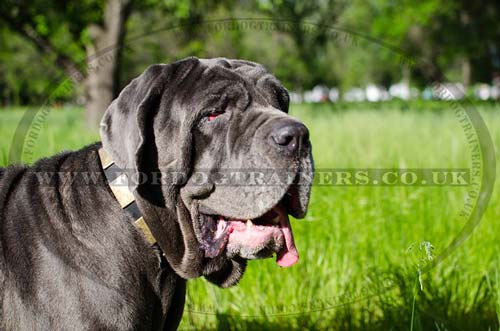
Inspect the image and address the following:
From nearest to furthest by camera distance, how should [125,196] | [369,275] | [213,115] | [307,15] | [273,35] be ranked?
1. [125,196]
2. [213,115]
3. [369,275]
4. [307,15]
5. [273,35]

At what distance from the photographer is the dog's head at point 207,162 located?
2143mm

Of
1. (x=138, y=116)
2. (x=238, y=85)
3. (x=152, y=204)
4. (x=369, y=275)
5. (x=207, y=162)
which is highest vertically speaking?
(x=238, y=85)

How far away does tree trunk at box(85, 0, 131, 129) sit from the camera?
8.97 metres

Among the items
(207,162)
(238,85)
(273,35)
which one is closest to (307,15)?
(273,35)

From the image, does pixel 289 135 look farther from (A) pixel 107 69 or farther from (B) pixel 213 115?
(A) pixel 107 69

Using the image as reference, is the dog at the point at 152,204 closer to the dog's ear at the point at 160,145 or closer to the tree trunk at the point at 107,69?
the dog's ear at the point at 160,145

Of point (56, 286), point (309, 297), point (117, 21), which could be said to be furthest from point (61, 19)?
point (56, 286)

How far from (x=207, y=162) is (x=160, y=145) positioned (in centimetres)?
21

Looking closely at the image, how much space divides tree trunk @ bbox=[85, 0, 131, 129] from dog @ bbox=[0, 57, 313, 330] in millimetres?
6499

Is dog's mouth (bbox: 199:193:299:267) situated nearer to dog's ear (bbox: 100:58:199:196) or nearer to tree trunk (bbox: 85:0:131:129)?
dog's ear (bbox: 100:58:199:196)

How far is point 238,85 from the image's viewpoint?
236 centimetres

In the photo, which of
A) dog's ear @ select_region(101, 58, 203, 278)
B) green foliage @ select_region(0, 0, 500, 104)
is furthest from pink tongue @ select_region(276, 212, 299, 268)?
green foliage @ select_region(0, 0, 500, 104)

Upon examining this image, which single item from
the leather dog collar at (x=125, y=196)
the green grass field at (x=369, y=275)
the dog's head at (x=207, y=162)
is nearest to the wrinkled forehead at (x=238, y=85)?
the dog's head at (x=207, y=162)

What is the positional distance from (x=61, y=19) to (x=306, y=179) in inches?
455
